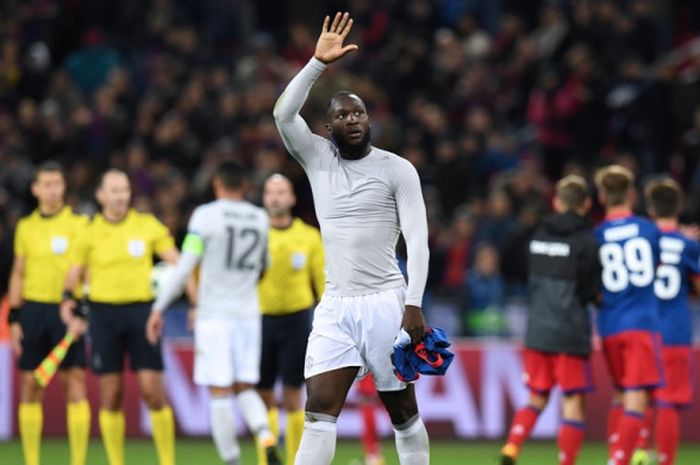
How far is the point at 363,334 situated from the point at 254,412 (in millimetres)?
3079

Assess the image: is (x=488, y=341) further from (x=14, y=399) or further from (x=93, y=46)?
(x=93, y=46)

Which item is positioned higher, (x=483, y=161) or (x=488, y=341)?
(x=483, y=161)

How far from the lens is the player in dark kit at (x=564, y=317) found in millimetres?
10516

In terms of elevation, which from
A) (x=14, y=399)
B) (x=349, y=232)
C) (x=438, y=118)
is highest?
(x=438, y=118)

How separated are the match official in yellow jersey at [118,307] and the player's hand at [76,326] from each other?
12 cm

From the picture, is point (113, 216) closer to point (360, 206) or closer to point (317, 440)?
point (360, 206)

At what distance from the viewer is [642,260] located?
10.6 m

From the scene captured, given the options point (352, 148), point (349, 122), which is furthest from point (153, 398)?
point (349, 122)

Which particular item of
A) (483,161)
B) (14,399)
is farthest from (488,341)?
(14,399)

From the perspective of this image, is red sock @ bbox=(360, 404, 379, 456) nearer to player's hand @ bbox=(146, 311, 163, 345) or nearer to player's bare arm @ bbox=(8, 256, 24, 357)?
player's hand @ bbox=(146, 311, 163, 345)

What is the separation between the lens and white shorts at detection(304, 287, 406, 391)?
7.90m

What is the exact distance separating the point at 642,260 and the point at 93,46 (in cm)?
1182

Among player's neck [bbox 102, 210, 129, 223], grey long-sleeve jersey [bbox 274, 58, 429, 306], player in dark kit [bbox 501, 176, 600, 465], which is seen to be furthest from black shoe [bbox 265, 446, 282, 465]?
grey long-sleeve jersey [bbox 274, 58, 429, 306]

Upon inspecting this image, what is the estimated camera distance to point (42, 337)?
463 inches
